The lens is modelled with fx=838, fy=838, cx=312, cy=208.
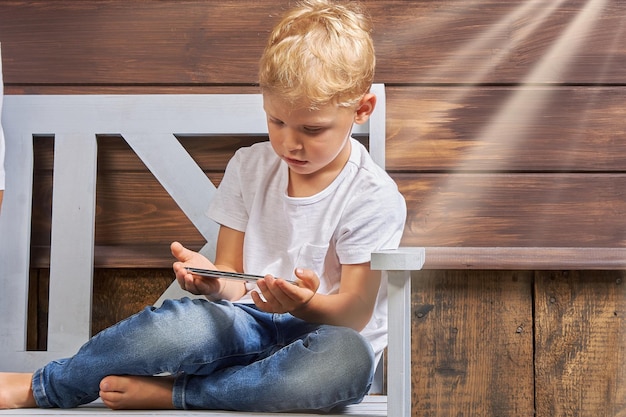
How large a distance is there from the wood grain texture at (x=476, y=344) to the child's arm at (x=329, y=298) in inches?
12.2

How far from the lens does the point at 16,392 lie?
94 cm

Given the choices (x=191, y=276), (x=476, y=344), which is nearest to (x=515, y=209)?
(x=476, y=344)

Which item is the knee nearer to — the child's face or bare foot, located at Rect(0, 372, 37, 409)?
the child's face

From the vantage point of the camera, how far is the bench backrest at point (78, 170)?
4.09 feet

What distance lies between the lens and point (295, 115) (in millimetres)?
970

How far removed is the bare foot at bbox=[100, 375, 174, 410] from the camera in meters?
0.92

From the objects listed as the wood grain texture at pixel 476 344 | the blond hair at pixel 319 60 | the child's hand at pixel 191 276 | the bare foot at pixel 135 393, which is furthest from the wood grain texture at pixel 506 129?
the bare foot at pixel 135 393

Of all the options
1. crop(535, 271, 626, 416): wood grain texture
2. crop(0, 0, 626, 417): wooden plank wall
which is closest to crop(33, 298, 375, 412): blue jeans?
crop(0, 0, 626, 417): wooden plank wall

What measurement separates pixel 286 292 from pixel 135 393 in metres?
0.20

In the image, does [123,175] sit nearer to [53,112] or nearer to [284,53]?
[53,112]

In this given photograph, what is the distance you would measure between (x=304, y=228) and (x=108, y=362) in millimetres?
308

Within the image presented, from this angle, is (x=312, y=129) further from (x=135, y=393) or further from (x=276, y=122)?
(x=135, y=393)

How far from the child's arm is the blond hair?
0.21 metres

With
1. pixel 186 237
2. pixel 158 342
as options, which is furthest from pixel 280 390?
pixel 186 237
